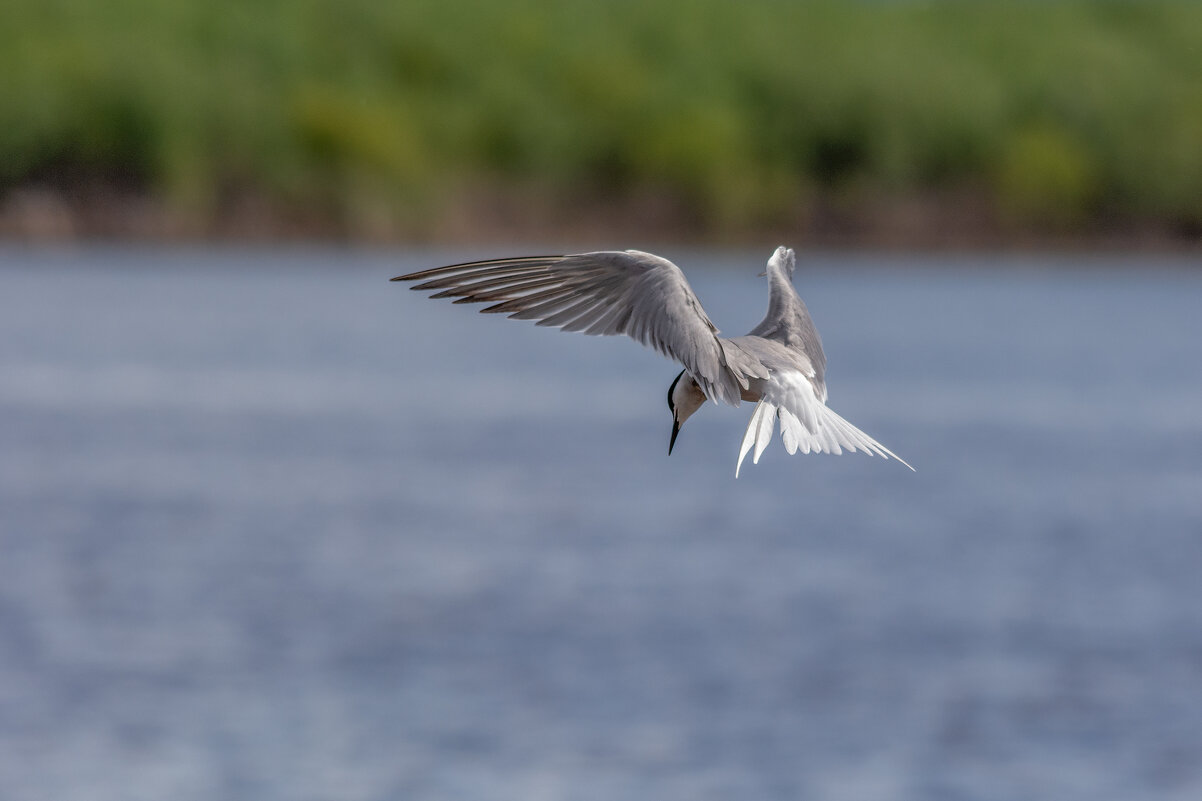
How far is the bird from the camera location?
12.1 feet

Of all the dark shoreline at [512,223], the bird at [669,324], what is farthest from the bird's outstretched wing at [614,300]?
the dark shoreline at [512,223]

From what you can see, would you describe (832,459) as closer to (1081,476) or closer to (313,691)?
(1081,476)

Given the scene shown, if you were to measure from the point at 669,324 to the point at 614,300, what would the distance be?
18cm

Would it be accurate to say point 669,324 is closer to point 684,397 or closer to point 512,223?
point 684,397

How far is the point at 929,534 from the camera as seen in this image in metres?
19.7

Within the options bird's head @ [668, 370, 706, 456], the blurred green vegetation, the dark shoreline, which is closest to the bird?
bird's head @ [668, 370, 706, 456]

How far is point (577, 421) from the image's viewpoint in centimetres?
2831

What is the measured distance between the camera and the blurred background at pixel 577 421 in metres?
12.5

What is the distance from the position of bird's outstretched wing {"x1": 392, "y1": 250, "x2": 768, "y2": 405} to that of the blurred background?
7.33 meters

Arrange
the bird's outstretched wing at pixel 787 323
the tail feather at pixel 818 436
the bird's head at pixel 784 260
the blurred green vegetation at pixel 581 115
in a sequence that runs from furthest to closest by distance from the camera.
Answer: the blurred green vegetation at pixel 581 115 < the bird's head at pixel 784 260 < the bird's outstretched wing at pixel 787 323 < the tail feather at pixel 818 436

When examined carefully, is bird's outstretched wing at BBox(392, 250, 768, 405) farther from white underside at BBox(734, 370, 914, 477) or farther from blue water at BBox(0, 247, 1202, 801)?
blue water at BBox(0, 247, 1202, 801)

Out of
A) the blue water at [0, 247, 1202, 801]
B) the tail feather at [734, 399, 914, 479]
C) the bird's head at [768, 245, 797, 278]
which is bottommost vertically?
the blue water at [0, 247, 1202, 801]

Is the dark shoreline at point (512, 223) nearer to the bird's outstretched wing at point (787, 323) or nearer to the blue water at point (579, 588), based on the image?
the blue water at point (579, 588)

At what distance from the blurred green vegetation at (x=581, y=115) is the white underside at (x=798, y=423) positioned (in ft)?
161
